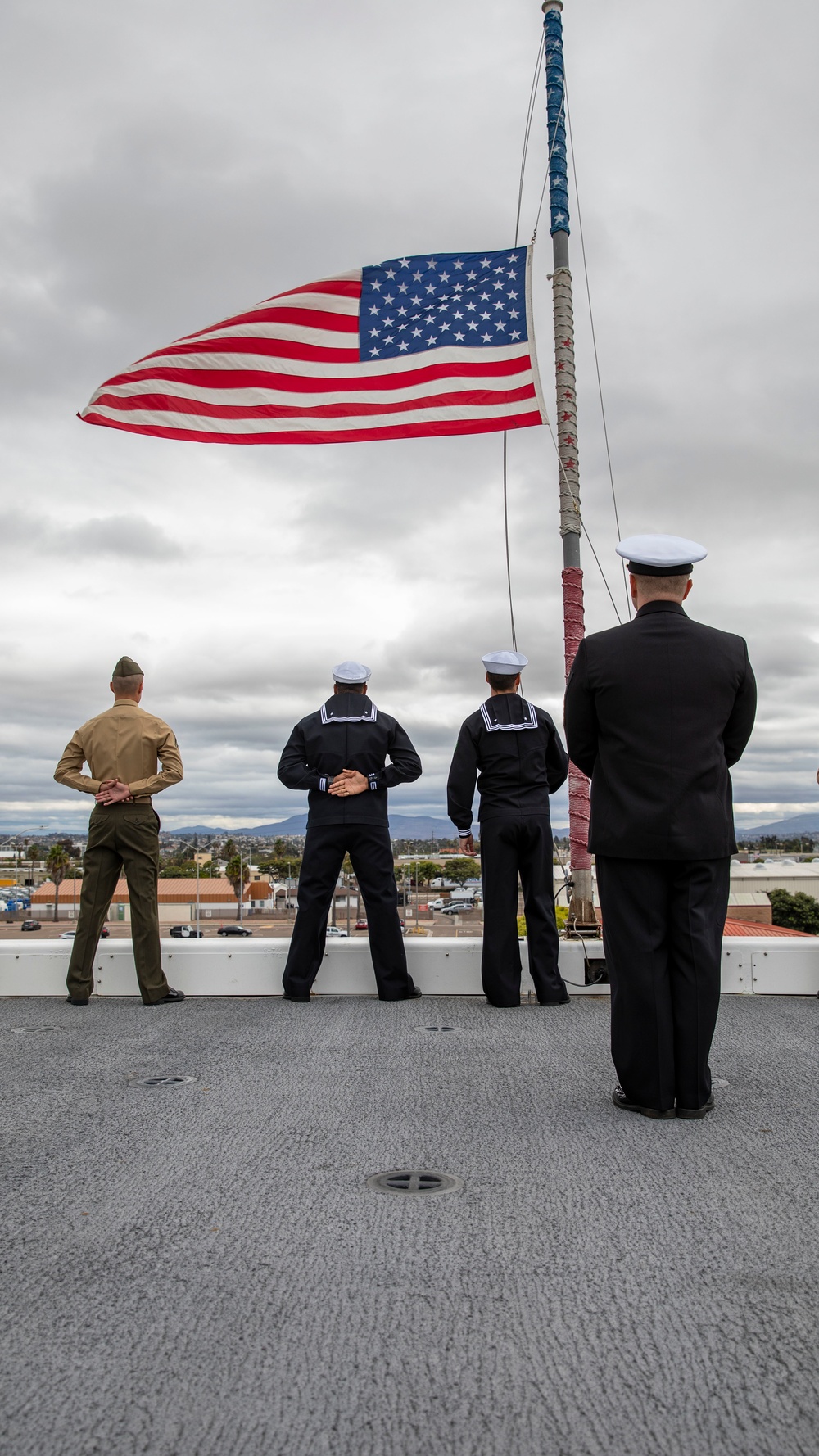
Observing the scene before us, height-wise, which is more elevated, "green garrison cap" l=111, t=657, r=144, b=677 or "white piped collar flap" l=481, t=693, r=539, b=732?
"green garrison cap" l=111, t=657, r=144, b=677

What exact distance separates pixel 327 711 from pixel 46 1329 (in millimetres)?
4157

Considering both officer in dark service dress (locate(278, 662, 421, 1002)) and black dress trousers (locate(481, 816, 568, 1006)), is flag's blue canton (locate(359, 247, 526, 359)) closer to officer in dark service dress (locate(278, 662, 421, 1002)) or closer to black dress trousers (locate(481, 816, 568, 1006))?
officer in dark service dress (locate(278, 662, 421, 1002))

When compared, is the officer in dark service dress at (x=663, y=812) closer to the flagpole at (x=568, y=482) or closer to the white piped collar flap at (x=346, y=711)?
the white piped collar flap at (x=346, y=711)

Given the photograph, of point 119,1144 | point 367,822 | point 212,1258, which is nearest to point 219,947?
point 367,822

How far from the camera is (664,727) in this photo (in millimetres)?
3170

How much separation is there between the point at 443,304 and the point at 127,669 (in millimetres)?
3788

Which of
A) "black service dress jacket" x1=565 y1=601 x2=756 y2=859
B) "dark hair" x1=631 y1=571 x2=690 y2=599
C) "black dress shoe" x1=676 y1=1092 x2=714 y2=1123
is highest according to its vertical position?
"dark hair" x1=631 y1=571 x2=690 y2=599

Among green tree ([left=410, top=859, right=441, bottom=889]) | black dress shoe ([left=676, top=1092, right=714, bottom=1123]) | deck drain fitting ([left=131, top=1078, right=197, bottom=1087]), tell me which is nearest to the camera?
black dress shoe ([left=676, top=1092, right=714, bottom=1123])

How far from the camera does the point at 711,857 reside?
10.2 ft

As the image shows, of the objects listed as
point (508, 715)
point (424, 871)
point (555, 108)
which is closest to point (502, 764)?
point (508, 715)

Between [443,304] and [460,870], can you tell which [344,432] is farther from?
[460,870]

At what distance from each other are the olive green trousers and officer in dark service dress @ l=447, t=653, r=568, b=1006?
5.63ft

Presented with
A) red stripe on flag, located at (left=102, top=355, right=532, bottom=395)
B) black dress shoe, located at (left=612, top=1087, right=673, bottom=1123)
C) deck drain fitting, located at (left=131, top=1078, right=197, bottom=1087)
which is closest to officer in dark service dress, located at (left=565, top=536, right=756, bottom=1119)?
black dress shoe, located at (left=612, top=1087, right=673, bottom=1123)

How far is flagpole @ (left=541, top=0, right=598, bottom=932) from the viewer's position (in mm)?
6484
